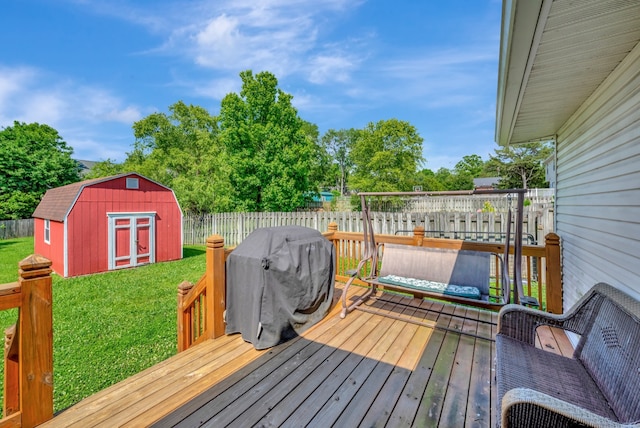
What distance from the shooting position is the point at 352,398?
184 centimetres

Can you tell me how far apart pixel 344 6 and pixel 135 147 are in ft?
77.1

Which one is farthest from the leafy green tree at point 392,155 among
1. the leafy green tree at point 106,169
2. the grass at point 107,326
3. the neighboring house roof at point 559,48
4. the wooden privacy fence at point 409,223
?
the leafy green tree at point 106,169

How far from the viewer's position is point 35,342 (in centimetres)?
152

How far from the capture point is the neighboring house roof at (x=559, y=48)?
126cm

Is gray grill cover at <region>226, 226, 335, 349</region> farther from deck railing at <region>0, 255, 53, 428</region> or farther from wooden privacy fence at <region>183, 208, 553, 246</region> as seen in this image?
wooden privacy fence at <region>183, 208, 553, 246</region>

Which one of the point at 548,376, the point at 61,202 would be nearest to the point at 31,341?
the point at 548,376

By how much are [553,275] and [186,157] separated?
18.7 meters

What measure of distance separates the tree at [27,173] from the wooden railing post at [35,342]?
21.4 metres

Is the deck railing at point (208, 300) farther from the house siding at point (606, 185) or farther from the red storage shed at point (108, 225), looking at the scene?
the red storage shed at point (108, 225)

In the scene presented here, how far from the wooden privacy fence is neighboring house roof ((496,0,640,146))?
6.44 feet

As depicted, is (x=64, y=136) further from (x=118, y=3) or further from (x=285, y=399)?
(x=285, y=399)

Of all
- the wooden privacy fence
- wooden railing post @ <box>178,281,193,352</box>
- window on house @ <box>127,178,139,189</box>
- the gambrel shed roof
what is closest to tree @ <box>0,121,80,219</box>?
the gambrel shed roof

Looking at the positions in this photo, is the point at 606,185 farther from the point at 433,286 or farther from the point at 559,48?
the point at 433,286

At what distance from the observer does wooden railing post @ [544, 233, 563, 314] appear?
116 inches
